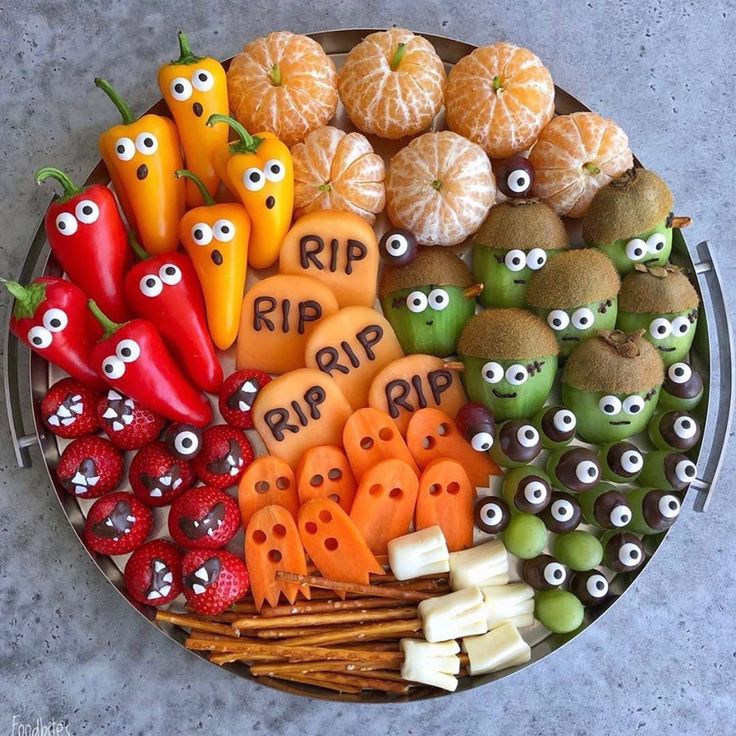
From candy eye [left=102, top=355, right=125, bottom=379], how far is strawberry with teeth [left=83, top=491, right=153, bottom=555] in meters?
0.26

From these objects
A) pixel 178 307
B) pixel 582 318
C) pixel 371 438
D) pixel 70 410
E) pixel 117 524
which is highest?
pixel 582 318

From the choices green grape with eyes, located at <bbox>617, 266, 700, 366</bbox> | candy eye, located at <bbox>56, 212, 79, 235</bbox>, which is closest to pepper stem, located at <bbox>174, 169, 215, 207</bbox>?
candy eye, located at <bbox>56, 212, 79, 235</bbox>

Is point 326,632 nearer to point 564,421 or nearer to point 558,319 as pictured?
point 564,421

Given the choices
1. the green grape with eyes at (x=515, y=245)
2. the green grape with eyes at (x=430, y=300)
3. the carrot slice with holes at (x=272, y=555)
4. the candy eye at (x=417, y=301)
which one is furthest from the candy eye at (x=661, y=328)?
the carrot slice with holes at (x=272, y=555)

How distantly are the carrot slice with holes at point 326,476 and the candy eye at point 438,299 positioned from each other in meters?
0.35

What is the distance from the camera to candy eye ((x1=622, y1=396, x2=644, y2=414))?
1.35 metres

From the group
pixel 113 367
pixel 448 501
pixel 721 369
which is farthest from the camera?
pixel 721 369

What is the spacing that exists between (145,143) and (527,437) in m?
0.94

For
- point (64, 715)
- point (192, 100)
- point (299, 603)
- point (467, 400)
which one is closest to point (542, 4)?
point (192, 100)

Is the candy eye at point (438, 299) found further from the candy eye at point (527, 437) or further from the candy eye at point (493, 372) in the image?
the candy eye at point (527, 437)

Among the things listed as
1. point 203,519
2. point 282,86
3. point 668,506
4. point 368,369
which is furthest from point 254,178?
point 668,506

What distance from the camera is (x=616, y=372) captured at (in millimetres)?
1343

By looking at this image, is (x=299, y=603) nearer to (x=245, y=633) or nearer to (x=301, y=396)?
(x=245, y=633)

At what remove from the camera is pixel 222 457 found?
1371 millimetres
